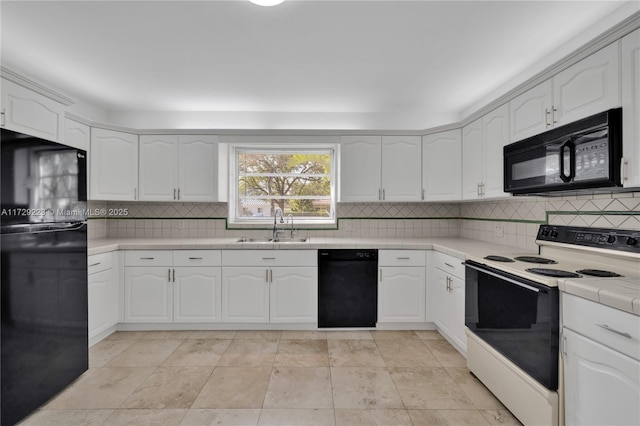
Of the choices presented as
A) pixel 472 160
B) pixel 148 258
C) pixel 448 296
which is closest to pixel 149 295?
pixel 148 258

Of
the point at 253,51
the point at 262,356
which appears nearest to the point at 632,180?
the point at 253,51

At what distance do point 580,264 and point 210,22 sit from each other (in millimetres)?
2819

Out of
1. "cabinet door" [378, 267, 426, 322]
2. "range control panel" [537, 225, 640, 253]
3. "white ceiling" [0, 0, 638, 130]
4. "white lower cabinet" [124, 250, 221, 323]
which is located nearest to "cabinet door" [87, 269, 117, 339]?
"white lower cabinet" [124, 250, 221, 323]

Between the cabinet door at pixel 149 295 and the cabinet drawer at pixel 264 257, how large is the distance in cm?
61

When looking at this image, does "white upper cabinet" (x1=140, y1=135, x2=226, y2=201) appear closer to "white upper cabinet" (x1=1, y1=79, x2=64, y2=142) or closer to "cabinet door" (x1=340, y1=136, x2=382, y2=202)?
"white upper cabinet" (x1=1, y1=79, x2=64, y2=142)

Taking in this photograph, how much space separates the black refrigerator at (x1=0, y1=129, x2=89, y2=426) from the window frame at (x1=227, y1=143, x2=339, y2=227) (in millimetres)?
1649

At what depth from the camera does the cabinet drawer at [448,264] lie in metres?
2.40

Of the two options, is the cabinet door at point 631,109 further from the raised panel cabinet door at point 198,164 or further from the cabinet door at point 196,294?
the raised panel cabinet door at point 198,164

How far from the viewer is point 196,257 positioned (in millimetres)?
2895

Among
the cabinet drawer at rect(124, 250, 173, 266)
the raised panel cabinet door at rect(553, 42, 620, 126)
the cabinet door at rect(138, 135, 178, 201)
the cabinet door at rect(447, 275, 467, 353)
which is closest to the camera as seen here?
the raised panel cabinet door at rect(553, 42, 620, 126)

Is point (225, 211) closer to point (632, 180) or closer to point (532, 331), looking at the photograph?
point (532, 331)

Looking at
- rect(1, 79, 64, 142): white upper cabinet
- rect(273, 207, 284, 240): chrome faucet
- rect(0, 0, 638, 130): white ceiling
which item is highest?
rect(0, 0, 638, 130): white ceiling

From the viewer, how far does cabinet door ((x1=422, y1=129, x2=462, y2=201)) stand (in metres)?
2.95

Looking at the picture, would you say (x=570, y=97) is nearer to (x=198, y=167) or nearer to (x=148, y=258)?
(x=198, y=167)
